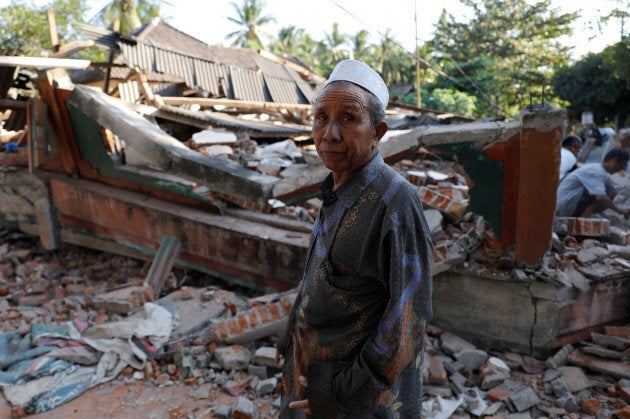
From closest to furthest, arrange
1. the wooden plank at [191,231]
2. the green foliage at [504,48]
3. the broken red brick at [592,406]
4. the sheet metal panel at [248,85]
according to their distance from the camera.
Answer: the broken red brick at [592,406], the wooden plank at [191,231], the sheet metal panel at [248,85], the green foliage at [504,48]

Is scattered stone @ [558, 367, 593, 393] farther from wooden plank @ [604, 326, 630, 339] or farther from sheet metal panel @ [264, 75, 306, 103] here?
sheet metal panel @ [264, 75, 306, 103]

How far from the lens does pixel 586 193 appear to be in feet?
15.4

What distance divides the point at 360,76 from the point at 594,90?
69.5ft

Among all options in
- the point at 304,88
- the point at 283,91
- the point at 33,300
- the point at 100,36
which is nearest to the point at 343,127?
the point at 33,300

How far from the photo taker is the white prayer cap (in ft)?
4.23

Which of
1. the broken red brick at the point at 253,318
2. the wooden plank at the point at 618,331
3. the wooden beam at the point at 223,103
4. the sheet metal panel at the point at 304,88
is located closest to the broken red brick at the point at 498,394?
the wooden plank at the point at 618,331

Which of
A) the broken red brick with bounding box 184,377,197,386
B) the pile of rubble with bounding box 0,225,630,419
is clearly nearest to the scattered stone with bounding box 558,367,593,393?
the pile of rubble with bounding box 0,225,630,419

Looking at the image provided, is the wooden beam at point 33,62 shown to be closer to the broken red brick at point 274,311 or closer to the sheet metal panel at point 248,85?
the broken red brick at point 274,311

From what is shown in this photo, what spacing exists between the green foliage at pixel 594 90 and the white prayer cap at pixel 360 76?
2028 centimetres

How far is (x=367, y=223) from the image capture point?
125 centimetres

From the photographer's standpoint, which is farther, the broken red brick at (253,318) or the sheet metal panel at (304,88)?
the sheet metal panel at (304,88)

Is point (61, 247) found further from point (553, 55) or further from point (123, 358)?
point (553, 55)

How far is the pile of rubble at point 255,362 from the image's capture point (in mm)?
2910

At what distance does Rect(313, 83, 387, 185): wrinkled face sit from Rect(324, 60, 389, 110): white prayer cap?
0.06 ft
